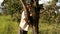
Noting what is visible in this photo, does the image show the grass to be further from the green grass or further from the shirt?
the shirt

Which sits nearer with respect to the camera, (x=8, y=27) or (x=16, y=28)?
(x=16, y=28)

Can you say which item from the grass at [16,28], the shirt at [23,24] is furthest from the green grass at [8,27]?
the shirt at [23,24]

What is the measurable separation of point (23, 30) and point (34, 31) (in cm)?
28

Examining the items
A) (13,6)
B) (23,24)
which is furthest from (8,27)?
(23,24)

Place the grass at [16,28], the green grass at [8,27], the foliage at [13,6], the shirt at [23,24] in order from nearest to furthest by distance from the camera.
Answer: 1. the shirt at [23,24]
2. the foliage at [13,6]
3. the grass at [16,28]
4. the green grass at [8,27]

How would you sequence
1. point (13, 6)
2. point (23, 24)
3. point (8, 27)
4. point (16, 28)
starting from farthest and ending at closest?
point (8, 27)
point (16, 28)
point (13, 6)
point (23, 24)

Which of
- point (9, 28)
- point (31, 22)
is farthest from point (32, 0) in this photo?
point (9, 28)

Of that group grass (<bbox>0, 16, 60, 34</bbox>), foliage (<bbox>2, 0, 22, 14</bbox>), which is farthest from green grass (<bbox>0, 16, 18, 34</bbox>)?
foliage (<bbox>2, 0, 22, 14</bbox>)

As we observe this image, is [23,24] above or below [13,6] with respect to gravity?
below

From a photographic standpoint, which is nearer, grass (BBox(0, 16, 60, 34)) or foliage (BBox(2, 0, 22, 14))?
foliage (BBox(2, 0, 22, 14))

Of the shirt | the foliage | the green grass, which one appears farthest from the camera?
the green grass

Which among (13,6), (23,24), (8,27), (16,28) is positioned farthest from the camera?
(8,27)

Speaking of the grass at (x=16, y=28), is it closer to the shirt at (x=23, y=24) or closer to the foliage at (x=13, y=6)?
the foliage at (x=13, y=6)

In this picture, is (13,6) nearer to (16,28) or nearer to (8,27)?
(16,28)
